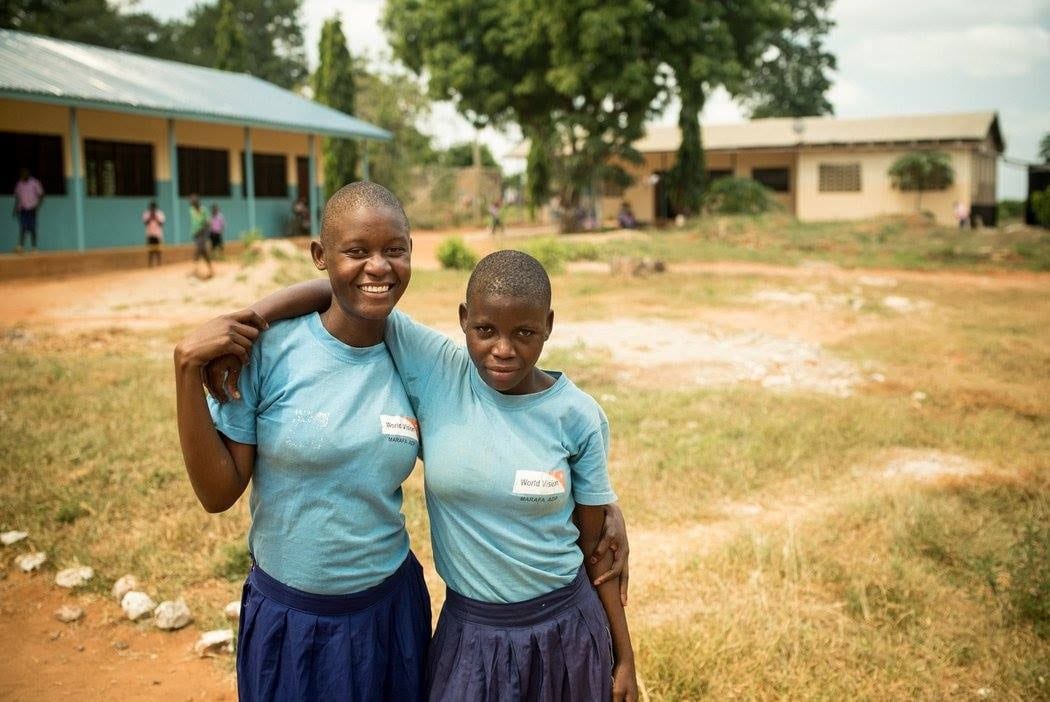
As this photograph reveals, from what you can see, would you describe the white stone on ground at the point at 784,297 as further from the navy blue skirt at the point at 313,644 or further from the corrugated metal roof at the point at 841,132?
the corrugated metal roof at the point at 841,132

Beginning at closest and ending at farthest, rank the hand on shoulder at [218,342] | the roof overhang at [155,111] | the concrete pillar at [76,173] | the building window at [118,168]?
the hand on shoulder at [218,342], the roof overhang at [155,111], the concrete pillar at [76,173], the building window at [118,168]

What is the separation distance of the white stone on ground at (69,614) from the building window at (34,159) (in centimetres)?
1322

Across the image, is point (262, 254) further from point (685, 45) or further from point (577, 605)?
point (685, 45)

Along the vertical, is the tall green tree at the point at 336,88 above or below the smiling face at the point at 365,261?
above

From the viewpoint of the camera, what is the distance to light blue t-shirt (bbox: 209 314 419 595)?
1.80 metres

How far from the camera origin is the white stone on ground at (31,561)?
12.5 ft

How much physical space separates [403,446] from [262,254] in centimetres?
1261

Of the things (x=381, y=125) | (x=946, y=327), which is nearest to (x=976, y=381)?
(x=946, y=327)

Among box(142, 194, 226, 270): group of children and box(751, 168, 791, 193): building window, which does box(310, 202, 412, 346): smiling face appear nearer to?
box(142, 194, 226, 270): group of children

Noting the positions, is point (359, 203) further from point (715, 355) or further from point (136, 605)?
point (715, 355)

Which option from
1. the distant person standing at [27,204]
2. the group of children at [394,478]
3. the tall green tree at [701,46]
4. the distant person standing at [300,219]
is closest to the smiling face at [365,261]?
the group of children at [394,478]

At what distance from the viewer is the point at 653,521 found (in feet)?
14.3

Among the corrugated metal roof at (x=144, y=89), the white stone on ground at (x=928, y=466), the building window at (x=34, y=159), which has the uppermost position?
the corrugated metal roof at (x=144, y=89)

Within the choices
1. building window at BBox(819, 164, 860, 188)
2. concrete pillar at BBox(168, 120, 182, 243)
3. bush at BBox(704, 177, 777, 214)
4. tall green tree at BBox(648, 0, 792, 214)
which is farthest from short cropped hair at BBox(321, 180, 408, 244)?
building window at BBox(819, 164, 860, 188)
